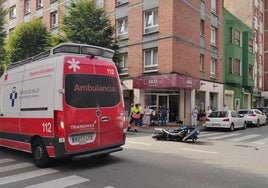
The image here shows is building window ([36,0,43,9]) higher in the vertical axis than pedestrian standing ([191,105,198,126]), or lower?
higher

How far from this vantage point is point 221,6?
100 feet

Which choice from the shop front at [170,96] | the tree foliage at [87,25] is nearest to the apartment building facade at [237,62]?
the shop front at [170,96]

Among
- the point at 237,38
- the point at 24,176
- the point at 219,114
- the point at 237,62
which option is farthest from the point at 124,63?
the point at 24,176

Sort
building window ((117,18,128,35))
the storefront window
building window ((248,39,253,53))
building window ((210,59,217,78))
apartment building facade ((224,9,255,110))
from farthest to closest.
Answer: building window ((248,39,253,53)) → apartment building facade ((224,9,255,110)) → building window ((210,59,217,78)) → the storefront window → building window ((117,18,128,35))

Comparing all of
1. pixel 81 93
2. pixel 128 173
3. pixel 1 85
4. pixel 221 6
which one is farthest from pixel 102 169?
pixel 221 6

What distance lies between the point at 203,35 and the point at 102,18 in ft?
31.1

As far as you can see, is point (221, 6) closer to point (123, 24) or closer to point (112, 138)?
point (123, 24)

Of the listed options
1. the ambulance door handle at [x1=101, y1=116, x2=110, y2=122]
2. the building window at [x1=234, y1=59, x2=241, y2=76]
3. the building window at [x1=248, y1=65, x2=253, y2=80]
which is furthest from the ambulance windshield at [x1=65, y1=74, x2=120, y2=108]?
the building window at [x1=248, y1=65, x2=253, y2=80]

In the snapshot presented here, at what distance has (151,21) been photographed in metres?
24.3

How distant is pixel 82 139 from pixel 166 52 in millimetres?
15919

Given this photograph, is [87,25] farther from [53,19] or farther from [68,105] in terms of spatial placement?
[68,105]

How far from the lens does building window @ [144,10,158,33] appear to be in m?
24.1

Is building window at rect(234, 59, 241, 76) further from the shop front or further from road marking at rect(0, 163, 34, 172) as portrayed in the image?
road marking at rect(0, 163, 34, 172)

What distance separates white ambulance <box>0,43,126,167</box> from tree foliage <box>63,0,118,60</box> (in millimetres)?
11553
